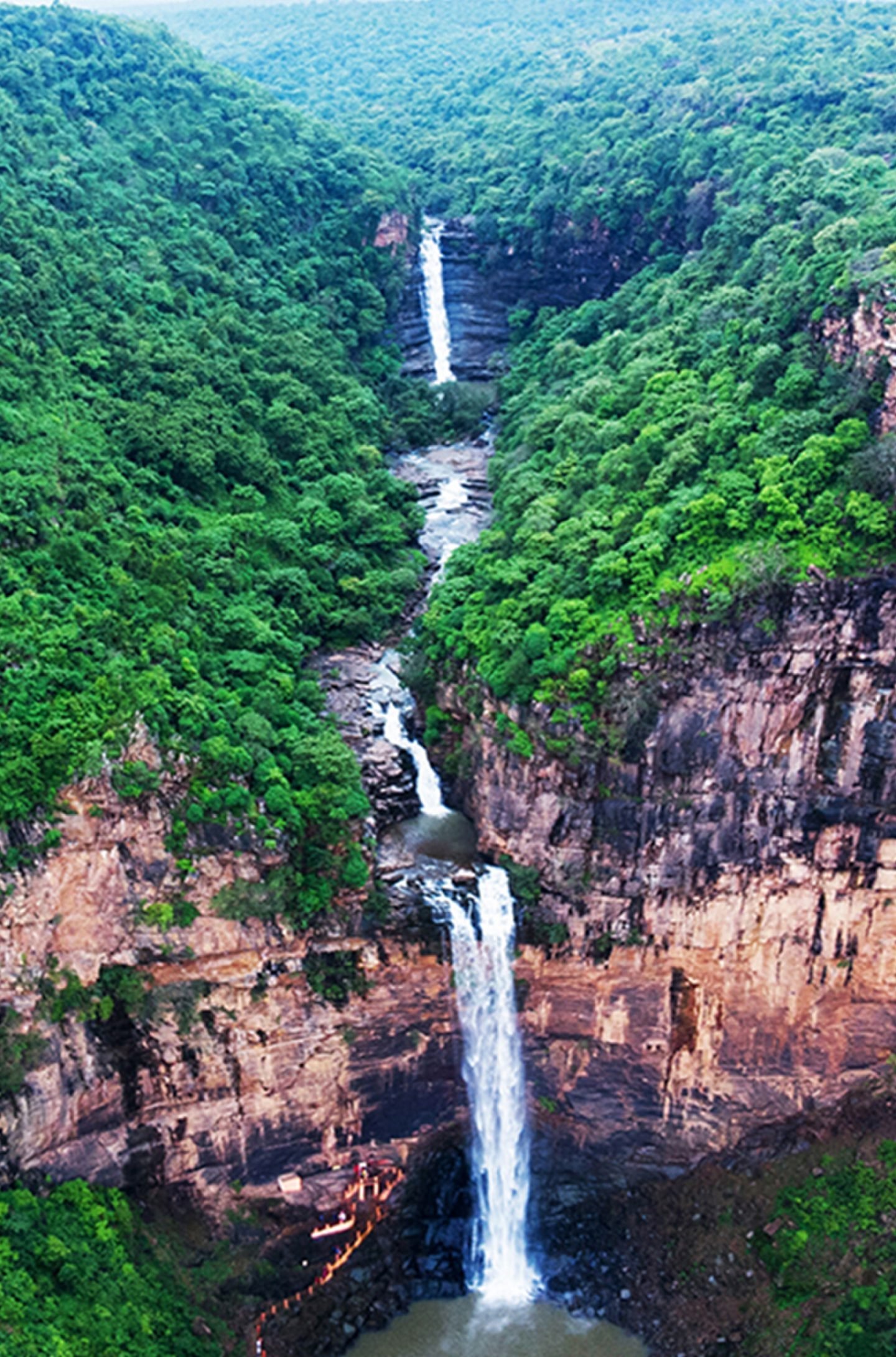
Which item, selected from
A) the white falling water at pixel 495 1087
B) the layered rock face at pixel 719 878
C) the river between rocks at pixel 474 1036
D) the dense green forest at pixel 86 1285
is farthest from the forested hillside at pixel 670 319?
the dense green forest at pixel 86 1285

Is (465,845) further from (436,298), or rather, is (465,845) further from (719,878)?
(436,298)

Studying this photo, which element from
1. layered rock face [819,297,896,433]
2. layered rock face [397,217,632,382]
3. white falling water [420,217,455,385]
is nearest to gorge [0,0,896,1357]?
layered rock face [819,297,896,433]

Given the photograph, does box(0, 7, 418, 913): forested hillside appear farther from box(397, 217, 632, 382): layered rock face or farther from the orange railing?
the orange railing

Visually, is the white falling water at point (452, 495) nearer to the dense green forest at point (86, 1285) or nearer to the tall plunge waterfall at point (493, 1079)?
the tall plunge waterfall at point (493, 1079)

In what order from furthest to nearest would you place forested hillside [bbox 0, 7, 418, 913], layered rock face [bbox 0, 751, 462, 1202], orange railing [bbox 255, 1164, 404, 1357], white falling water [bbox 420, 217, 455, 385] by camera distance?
white falling water [bbox 420, 217, 455, 385]
orange railing [bbox 255, 1164, 404, 1357]
forested hillside [bbox 0, 7, 418, 913]
layered rock face [bbox 0, 751, 462, 1202]

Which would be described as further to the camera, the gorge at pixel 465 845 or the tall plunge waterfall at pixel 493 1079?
the tall plunge waterfall at pixel 493 1079

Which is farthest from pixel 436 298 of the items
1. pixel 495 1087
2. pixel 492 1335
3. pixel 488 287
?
pixel 492 1335

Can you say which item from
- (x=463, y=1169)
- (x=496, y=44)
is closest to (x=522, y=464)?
(x=463, y=1169)
